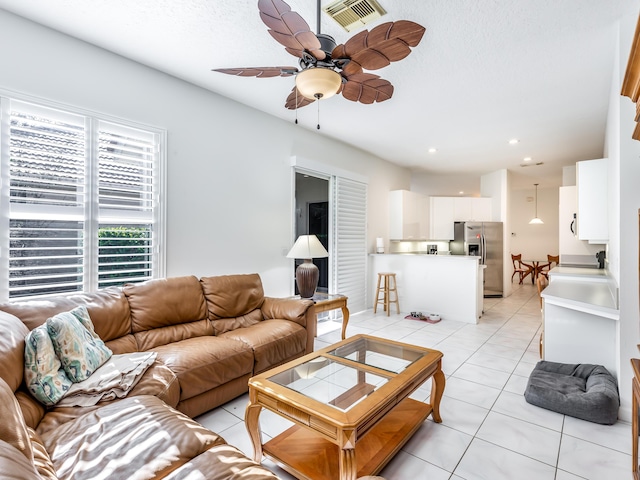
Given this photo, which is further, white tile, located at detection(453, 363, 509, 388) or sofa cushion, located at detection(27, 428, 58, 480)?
white tile, located at detection(453, 363, 509, 388)

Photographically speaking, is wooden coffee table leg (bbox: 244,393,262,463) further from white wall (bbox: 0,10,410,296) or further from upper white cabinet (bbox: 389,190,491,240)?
upper white cabinet (bbox: 389,190,491,240)

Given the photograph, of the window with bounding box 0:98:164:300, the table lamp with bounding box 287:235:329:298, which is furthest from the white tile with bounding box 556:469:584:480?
the window with bounding box 0:98:164:300

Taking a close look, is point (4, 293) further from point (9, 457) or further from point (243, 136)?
point (243, 136)

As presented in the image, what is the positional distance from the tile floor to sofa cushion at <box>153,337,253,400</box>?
0.29 meters

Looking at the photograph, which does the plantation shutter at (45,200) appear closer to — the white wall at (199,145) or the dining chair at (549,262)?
the white wall at (199,145)

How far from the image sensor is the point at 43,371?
166cm

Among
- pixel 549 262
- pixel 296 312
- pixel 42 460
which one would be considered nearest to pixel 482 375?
pixel 296 312

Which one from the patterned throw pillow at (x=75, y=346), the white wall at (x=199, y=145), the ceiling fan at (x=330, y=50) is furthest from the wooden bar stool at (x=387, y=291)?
the patterned throw pillow at (x=75, y=346)

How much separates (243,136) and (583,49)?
3148mm

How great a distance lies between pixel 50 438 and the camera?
1.42 m

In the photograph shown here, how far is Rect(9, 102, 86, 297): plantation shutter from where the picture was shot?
2203 millimetres

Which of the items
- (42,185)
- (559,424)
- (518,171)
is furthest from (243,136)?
(518,171)

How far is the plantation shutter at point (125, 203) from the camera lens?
8.57 ft

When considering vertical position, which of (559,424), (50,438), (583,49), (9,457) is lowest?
(559,424)
